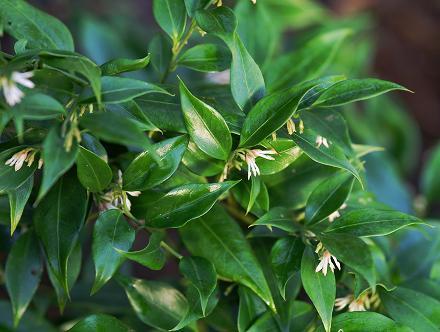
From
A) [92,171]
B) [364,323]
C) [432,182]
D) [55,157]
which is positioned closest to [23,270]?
[92,171]

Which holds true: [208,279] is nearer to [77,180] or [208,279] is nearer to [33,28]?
[77,180]

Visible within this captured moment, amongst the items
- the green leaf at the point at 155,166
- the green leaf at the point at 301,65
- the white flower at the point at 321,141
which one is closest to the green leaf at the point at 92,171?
the green leaf at the point at 155,166

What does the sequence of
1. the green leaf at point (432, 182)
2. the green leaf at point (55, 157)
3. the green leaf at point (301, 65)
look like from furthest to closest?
the green leaf at point (432, 182)
the green leaf at point (301, 65)
the green leaf at point (55, 157)

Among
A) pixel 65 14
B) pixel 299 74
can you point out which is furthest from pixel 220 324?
pixel 65 14

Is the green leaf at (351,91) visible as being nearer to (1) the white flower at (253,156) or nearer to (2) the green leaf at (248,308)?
(1) the white flower at (253,156)

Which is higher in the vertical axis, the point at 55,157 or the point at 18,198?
the point at 55,157

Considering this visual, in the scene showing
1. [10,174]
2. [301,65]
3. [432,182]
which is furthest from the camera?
[432,182]

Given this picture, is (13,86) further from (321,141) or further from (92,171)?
(321,141)

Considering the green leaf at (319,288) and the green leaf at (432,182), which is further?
the green leaf at (432,182)
